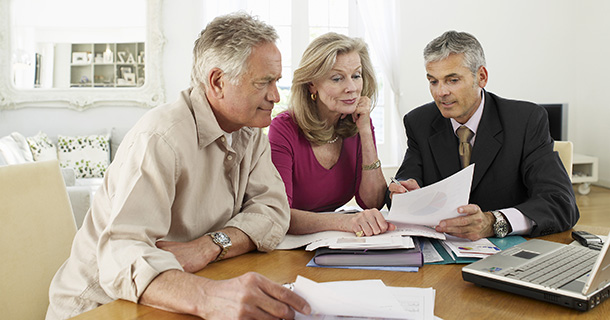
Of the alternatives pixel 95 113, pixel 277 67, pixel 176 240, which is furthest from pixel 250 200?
pixel 95 113

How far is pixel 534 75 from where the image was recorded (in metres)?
6.32

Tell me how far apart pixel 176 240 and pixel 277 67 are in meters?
0.51

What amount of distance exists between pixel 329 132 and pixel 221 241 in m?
0.92

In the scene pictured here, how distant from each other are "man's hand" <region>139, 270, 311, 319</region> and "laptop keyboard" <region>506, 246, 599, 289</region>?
0.45m

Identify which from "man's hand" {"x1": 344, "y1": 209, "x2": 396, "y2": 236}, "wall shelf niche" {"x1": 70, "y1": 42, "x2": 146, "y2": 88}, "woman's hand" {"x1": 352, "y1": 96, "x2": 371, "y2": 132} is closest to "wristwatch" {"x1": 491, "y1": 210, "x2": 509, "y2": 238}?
"man's hand" {"x1": 344, "y1": 209, "x2": 396, "y2": 236}

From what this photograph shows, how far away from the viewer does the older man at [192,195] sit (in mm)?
1001

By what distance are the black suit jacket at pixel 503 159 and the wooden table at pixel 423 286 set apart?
59cm

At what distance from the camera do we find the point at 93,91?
571 centimetres

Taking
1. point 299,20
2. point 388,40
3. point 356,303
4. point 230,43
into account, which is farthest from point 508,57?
point 356,303

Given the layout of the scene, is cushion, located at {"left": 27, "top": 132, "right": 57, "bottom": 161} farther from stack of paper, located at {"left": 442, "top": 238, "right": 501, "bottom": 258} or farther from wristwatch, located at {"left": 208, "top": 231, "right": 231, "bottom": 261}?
stack of paper, located at {"left": 442, "top": 238, "right": 501, "bottom": 258}

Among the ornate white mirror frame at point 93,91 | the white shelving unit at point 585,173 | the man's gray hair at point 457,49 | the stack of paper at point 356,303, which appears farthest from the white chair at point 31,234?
the white shelving unit at point 585,173

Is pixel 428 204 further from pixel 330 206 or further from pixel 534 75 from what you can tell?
pixel 534 75

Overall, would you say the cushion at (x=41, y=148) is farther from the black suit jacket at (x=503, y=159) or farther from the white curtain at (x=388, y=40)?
the black suit jacket at (x=503, y=159)

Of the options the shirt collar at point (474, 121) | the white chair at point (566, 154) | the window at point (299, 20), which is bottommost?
the white chair at point (566, 154)
